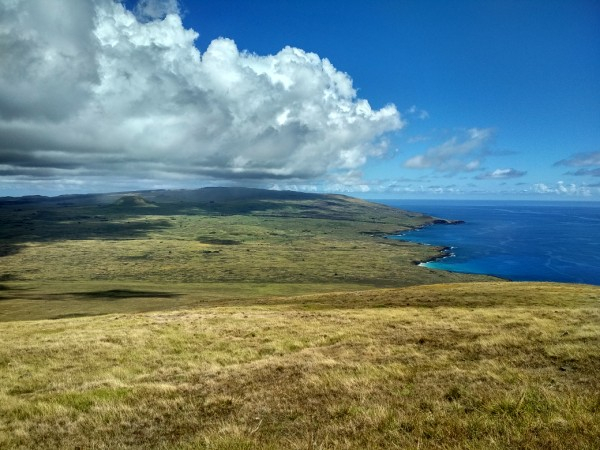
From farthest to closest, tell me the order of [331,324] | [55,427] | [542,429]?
[331,324], [55,427], [542,429]

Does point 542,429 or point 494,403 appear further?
point 494,403

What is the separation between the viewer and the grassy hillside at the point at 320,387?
9.26 meters

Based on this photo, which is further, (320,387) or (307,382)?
(307,382)

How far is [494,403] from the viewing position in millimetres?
10570

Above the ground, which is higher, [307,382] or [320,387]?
[320,387]

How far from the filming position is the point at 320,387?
13.6 meters

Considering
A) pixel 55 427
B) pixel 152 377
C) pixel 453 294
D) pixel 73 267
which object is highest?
pixel 55 427

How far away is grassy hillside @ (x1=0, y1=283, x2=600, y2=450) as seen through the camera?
9.26m

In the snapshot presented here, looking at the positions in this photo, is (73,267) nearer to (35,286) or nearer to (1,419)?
(35,286)

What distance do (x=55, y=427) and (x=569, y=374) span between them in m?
17.2

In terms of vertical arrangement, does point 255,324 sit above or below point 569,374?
below

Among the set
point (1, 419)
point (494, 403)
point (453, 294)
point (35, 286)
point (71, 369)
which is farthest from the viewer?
point (35, 286)

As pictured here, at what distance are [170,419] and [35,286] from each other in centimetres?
12189

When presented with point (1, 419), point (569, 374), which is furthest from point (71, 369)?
point (569, 374)
